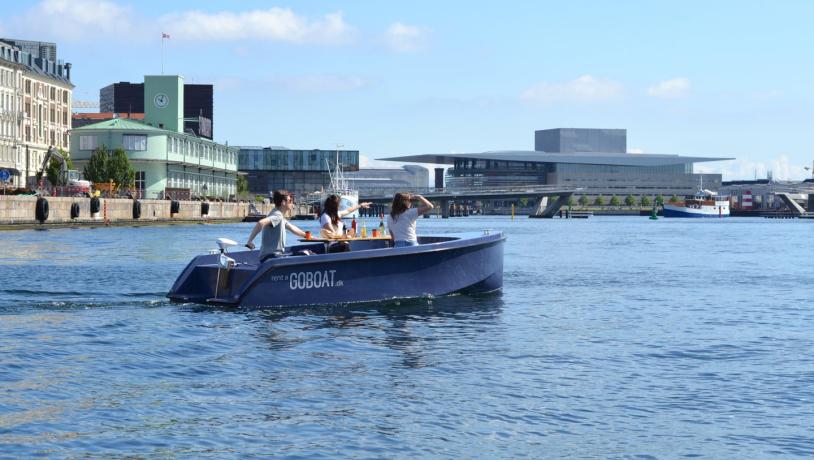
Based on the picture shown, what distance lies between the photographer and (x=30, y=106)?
388 ft

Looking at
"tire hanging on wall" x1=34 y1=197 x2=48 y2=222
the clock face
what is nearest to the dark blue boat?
Answer: "tire hanging on wall" x1=34 y1=197 x2=48 y2=222

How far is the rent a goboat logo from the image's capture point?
61.9ft

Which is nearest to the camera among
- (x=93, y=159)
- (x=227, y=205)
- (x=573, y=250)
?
(x=573, y=250)

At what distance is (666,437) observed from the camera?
34.0 ft

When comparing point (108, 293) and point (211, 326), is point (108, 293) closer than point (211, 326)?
No

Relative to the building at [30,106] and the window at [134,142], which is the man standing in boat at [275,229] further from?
the window at [134,142]

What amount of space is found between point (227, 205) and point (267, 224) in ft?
318

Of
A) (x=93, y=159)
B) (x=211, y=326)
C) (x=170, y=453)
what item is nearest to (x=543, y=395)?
(x=170, y=453)

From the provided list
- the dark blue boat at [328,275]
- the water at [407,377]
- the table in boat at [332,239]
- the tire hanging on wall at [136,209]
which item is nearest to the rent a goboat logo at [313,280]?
the dark blue boat at [328,275]

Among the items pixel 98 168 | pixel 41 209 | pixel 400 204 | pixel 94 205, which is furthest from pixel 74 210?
pixel 400 204

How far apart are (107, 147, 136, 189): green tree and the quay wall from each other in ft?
23.8

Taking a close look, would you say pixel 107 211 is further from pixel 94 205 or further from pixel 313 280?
pixel 313 280

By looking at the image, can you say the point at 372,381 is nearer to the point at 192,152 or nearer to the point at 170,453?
the point at 170,453

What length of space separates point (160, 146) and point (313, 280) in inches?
3968
